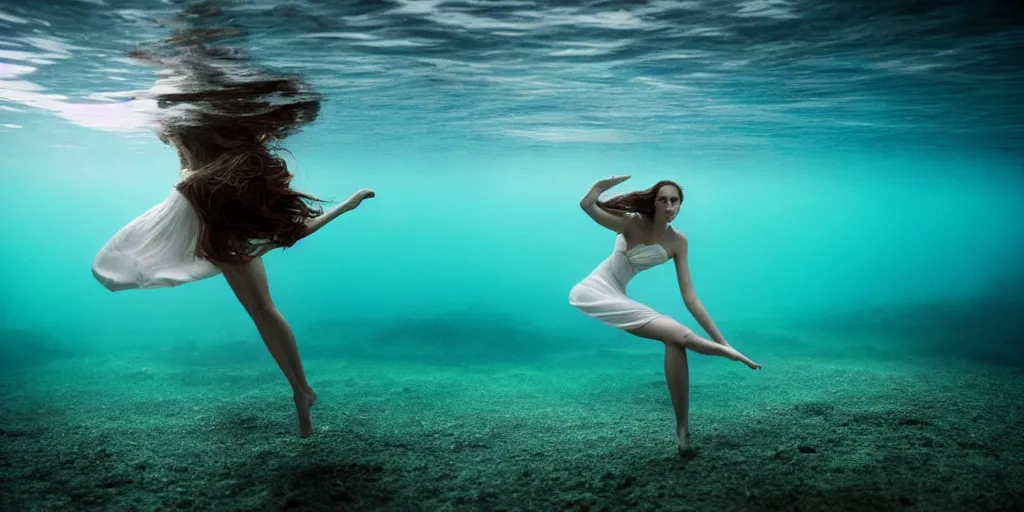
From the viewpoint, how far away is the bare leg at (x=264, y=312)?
631 centimetres

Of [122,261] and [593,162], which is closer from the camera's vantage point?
[122,261]

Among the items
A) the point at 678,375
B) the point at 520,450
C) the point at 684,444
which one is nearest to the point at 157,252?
the point at 520,450

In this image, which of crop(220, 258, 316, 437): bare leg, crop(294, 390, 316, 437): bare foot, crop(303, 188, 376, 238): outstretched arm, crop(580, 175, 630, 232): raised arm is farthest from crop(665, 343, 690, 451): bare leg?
crop(294, 390, 316, 437): bare foot

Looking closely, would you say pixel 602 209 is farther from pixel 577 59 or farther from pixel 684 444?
pixel 577 59

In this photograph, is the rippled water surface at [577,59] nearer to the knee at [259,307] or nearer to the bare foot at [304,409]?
the knee at [259,307]

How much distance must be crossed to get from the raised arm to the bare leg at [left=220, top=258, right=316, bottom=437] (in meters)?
2.91

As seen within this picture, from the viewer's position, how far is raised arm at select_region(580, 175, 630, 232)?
597 centimetres

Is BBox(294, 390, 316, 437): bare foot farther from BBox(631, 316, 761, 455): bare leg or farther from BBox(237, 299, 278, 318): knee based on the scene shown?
BBox(631, 316, 761, 455): bare leg

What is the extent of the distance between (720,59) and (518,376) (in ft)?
31.8

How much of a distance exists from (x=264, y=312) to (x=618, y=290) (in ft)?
10.9

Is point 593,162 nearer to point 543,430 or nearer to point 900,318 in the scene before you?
point 900,318

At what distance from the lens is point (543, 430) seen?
870 centimetres

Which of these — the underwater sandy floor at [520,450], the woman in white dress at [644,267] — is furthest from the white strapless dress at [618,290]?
the underwater sandy floor at [520,450]

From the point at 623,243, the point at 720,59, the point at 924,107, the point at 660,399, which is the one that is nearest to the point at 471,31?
the point at 623,243
